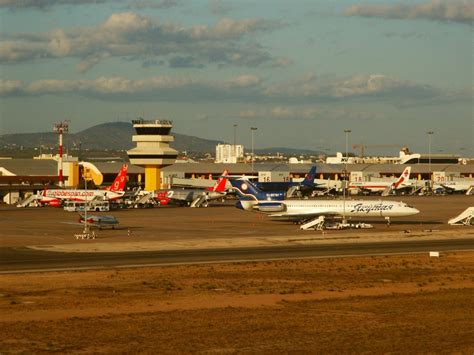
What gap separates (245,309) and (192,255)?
26742mm

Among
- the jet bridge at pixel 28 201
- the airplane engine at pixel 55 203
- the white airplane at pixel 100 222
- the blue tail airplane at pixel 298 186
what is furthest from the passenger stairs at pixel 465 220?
the jet bridge at pixel 28 201

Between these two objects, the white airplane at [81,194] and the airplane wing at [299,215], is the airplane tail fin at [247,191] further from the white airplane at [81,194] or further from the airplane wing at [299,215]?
the white airplane at [81,194]

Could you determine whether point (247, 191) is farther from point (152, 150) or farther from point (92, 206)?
point (152, 150)

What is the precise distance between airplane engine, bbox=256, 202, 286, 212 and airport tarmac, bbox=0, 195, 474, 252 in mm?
2096

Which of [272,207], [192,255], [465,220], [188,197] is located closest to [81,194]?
[188,197]

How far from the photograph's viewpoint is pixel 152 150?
184 meters

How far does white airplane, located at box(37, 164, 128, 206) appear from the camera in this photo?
14575 cm

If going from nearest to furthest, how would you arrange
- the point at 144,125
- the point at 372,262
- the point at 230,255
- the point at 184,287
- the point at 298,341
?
the point at 298,341, the point at 184,287, the point at 372,262, the point at 230,255, the point at 144,125

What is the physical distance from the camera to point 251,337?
3734 cm

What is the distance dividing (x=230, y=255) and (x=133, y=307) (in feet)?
87.8

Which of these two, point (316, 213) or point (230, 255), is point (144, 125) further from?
point (230, 255)

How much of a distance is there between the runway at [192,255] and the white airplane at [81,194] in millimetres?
69077

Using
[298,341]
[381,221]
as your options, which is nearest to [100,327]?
[298,341]

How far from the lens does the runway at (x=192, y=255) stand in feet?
208
